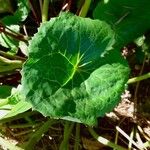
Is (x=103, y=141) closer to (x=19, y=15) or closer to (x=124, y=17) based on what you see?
(x=124, y=17)

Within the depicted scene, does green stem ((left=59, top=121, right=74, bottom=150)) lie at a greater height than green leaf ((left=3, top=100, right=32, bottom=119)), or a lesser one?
lesser

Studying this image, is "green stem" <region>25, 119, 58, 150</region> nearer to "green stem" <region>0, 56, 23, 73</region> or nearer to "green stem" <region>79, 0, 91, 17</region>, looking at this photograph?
"green stem" <region>0, 56, 23, 73</region>

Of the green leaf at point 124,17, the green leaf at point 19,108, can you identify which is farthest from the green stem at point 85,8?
the green leaf at point 19,108

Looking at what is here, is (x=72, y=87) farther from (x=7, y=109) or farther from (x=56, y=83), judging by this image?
(x=7, y=109)

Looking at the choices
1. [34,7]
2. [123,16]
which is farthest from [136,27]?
[34,7]

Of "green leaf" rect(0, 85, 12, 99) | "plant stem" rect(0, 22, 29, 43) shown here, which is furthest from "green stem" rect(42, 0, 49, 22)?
"green leaf" rect(0, 85, 12, 99)

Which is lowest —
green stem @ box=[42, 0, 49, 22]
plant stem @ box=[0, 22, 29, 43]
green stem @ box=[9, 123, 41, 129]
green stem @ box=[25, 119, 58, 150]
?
green stem @ box=[9, 123, 41, 129]

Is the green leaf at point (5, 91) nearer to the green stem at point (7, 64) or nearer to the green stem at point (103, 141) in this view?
the green stem at point (7, 64)

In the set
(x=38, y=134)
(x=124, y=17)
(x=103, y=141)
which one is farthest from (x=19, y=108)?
(x=124, y=17)
